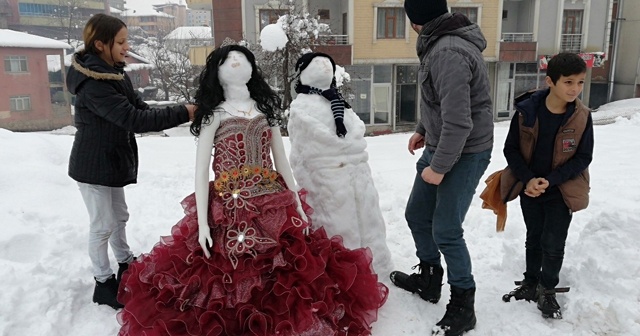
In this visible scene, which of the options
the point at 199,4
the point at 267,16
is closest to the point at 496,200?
the point at 267,16

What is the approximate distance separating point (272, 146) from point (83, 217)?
2.34 meters

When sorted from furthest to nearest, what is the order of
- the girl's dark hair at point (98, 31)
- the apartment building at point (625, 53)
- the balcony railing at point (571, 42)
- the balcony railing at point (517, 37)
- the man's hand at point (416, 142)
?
the apartment building at point (625, 53)
the balcony railing at point (571, 42)
the balcony railing at point (517, 37)
the man's hand at point (416, 142)
the girl's dark hair at point (98, 31)

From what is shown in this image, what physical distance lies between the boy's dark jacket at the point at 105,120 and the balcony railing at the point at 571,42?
20338 millimetres

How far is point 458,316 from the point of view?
3.16 m

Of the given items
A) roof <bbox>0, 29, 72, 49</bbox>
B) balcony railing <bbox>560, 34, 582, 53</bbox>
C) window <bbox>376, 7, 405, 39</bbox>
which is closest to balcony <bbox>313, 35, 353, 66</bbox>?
window <bbox>376, 7, 405, 39</bbox>

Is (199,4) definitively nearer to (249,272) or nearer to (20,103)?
(20,103)

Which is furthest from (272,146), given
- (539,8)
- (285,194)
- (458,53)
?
(539,8)

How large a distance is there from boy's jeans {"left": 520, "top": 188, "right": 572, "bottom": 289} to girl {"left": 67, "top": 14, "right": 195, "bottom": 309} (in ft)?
7.68

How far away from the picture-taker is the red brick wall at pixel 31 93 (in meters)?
23.8

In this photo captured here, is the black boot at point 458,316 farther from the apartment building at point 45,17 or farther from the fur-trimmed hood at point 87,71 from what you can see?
the apartment building at point 45,17

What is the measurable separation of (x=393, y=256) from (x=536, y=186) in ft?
5.18

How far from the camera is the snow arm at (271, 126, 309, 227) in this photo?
11.2 ft

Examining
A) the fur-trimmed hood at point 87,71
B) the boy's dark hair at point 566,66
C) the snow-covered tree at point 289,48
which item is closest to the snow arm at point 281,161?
the fur-trimmed hood at point 87,71

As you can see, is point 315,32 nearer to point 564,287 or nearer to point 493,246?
point 493,246
